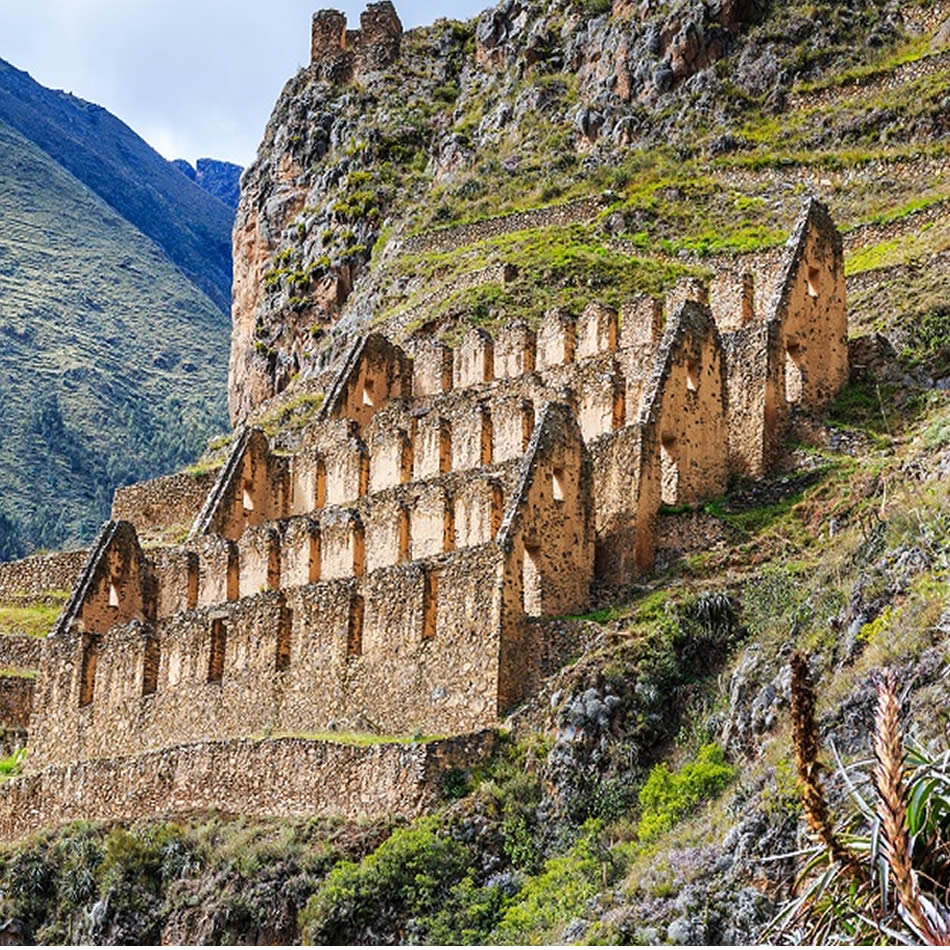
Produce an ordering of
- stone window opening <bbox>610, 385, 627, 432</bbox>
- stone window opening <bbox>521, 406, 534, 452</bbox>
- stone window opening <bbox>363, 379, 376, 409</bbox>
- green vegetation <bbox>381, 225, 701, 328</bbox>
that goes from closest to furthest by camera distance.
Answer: stone window opening <bbox>610, 385, 627, 432</bbox> < stone window opening <bbox>521, 406, 534, 452</bbox> < stone window opening <bbox>363, 379, 376, 409</bbox> < green vegetation <bbox>381, 225, 701, 328</bbox>

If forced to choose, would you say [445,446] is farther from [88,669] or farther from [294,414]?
[294,414]

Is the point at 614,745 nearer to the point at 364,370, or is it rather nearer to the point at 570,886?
the point at 570,886

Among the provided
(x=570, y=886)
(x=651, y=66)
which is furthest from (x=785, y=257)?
(x=651, y=66)

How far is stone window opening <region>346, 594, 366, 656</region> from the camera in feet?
119

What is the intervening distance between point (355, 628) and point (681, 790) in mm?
10615

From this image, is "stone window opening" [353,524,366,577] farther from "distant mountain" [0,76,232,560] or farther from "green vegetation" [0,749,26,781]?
"distant mountain" [0,76,232,560]

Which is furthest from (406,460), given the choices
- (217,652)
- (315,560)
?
(217,652)

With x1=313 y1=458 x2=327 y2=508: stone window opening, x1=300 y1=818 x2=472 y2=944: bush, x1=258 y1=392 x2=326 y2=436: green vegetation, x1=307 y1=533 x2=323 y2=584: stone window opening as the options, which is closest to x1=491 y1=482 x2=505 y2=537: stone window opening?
x1=307 y1=533 x2=323 y2=584: stone window opening

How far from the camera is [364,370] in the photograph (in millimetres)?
53531

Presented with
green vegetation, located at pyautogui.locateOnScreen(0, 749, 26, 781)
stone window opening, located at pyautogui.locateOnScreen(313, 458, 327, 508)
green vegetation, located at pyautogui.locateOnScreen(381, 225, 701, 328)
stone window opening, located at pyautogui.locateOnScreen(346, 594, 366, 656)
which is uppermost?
green vegetation, located at pyautogui.locateOnScreen(381, 225, 701, 328)

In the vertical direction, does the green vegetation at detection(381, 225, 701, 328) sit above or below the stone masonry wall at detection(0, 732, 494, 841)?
above

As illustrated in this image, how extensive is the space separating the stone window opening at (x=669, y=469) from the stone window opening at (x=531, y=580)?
3.51m

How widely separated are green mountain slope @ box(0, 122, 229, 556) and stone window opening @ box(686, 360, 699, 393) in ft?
194

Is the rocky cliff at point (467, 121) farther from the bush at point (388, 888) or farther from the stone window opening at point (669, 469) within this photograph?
the bush at point (388, 888)
